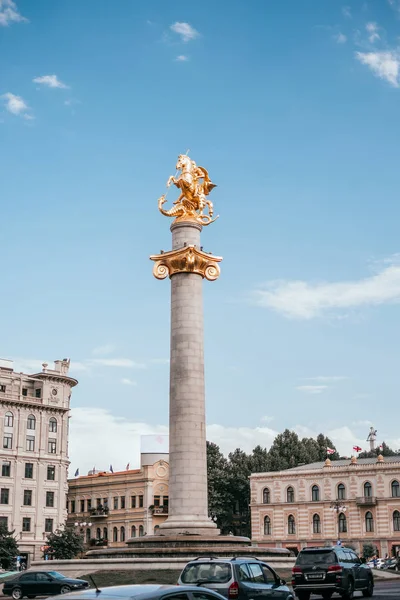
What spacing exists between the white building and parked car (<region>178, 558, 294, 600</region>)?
62409mm

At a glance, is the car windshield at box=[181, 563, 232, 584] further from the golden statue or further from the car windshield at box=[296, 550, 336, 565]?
the golden statue

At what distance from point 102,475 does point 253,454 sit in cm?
2158

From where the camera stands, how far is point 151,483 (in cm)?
9462

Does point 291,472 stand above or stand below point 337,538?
Answer: above

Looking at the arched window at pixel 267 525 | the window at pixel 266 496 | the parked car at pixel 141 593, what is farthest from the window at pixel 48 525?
the parked car at pixel 141 593

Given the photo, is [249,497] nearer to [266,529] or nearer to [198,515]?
[266,529]

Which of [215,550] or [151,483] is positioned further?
[151,483]

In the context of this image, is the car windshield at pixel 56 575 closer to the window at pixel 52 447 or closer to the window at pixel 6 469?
the window at pixel 6 469

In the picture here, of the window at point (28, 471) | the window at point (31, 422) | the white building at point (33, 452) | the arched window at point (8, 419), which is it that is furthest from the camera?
the window at point (31, 422)

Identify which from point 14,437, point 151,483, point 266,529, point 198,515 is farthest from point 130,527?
point 198,515

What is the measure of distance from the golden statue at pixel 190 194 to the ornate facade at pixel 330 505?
47.7 m

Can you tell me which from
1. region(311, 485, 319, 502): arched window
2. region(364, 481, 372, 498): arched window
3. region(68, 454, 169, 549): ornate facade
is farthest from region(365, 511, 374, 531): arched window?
region(68, 454, 169, 549): ornate facade

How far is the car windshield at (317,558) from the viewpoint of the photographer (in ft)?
82.9

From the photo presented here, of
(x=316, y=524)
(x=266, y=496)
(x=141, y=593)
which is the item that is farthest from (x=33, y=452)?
(x=141, y=593)
